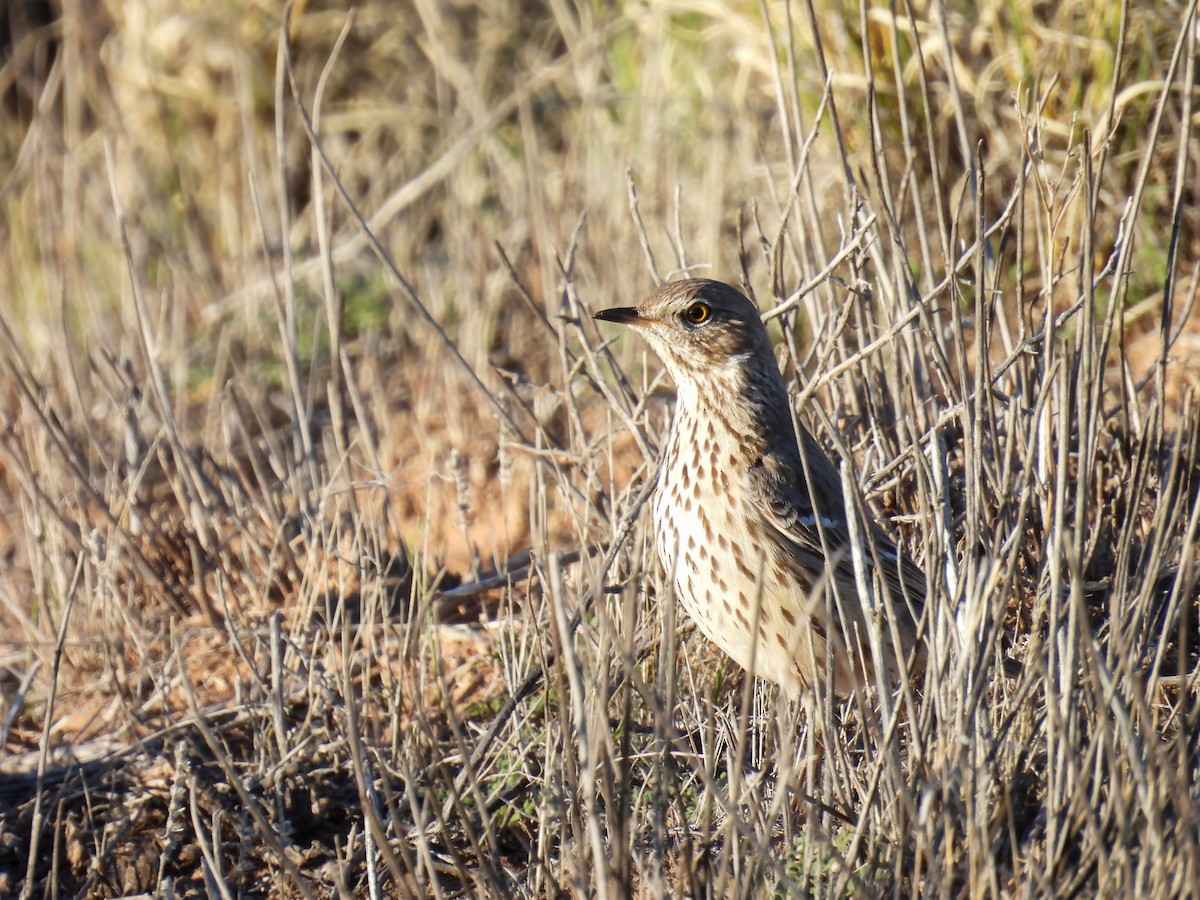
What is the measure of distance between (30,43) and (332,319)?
643 centimetres

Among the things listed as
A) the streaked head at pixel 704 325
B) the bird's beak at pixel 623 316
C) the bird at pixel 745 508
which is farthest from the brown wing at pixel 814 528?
the bird's beak at pixel 623 316

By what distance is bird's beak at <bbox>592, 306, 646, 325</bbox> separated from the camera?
14.5ft

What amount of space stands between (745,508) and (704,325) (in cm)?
62

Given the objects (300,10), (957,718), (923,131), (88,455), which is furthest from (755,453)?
(300,10)

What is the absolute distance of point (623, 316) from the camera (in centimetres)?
447

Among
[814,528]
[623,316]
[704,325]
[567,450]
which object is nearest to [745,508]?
[814,528]

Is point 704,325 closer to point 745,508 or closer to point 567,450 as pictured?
point 745,508

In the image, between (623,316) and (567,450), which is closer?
(623,316)

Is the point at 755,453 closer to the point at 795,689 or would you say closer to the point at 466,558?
the point at 795,689

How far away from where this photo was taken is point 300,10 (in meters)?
8.92

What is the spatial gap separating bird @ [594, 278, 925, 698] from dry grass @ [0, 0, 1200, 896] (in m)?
0.16

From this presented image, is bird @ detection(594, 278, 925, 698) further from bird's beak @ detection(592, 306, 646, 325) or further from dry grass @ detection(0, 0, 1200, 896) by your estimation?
dry grass @ detection(0, 0, 1200, 896)

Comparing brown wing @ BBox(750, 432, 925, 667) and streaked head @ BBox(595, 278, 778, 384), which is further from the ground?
streaked head @ BBox(595, 278, 778, 384)

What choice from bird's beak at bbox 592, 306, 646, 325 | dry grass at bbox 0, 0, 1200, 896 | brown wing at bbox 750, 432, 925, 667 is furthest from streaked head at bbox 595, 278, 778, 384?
brown wing at bbox 750, 432, 925, 667
